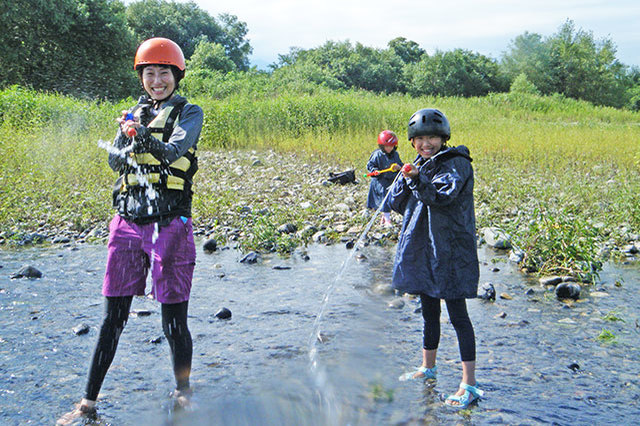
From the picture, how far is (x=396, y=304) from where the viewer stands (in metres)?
5.11

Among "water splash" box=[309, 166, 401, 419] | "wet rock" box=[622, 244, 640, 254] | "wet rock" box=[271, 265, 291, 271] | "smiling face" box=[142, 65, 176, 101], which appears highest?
"smiling face" box=[142, 65, 176, 101]

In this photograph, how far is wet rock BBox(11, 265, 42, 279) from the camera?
5.89 metres

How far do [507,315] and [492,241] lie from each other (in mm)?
2405

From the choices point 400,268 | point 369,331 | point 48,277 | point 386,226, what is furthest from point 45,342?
point 386,226

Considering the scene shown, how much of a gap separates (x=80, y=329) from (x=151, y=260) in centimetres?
190

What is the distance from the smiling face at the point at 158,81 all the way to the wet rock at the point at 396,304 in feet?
9.33

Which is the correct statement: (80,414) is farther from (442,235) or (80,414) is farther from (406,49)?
(406,49)

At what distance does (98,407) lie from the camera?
323 cm

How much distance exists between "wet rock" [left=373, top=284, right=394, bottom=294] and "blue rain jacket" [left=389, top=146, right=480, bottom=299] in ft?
7.13

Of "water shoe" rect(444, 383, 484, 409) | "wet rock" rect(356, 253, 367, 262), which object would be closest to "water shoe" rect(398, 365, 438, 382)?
"water shoe" rect(444, 383, 484, 409)

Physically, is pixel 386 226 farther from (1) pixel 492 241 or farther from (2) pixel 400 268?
(2) pixel 400 268

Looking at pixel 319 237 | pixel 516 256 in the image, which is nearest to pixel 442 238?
pixel 516 256

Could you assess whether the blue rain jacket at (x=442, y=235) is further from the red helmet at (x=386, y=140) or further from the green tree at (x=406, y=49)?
the green tree at (x=406, y=49)

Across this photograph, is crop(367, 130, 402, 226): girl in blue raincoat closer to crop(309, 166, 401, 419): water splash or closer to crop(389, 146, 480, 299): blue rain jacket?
crop(309, 166, 401, 419): water splash
